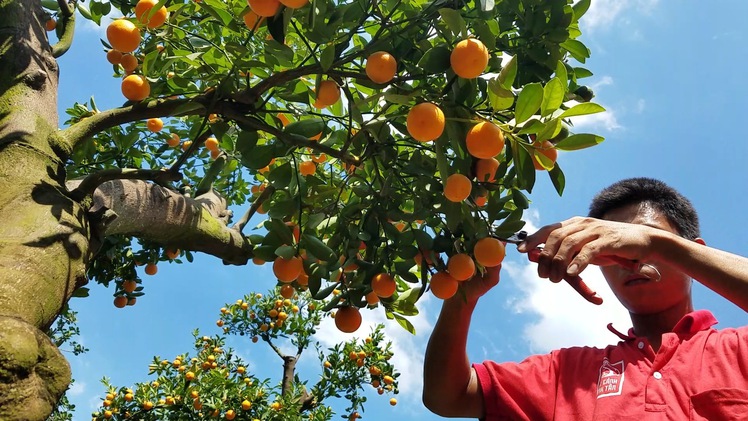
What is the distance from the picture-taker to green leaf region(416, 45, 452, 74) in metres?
1.56

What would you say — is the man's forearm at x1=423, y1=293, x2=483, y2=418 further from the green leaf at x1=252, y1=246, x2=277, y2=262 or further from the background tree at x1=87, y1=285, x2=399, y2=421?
the background tree at x1=87, y1=285, x2=399, y2=421

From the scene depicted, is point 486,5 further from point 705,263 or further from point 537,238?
point 705,263

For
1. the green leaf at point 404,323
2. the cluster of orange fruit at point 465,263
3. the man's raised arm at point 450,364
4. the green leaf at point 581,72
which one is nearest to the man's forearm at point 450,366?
the man's raised arm at point 450,364

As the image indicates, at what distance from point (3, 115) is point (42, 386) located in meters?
1.04

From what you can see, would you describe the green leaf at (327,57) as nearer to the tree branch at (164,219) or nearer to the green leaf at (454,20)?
the green leaf at (454,20)

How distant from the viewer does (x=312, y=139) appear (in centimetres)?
212

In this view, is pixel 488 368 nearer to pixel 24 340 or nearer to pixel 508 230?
pixel 508 230

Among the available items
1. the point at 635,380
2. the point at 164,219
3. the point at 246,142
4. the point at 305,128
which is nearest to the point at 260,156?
the point at 246,142

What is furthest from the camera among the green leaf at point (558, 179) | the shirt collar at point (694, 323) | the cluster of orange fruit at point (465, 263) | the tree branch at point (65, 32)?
the tree branch at point (65, 32)

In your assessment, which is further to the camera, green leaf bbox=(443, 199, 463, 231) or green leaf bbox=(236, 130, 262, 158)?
green leaf bbox=(236, 130, 262, 158)

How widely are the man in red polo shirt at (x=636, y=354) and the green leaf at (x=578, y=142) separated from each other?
19 centimetres

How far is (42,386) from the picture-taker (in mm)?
1385

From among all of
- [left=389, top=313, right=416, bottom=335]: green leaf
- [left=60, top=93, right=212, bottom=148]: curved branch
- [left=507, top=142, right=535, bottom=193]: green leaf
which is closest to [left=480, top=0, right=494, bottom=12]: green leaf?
[left=507, top=142, right=535, bottom=193]: green leaf

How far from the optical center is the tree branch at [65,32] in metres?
2.51
